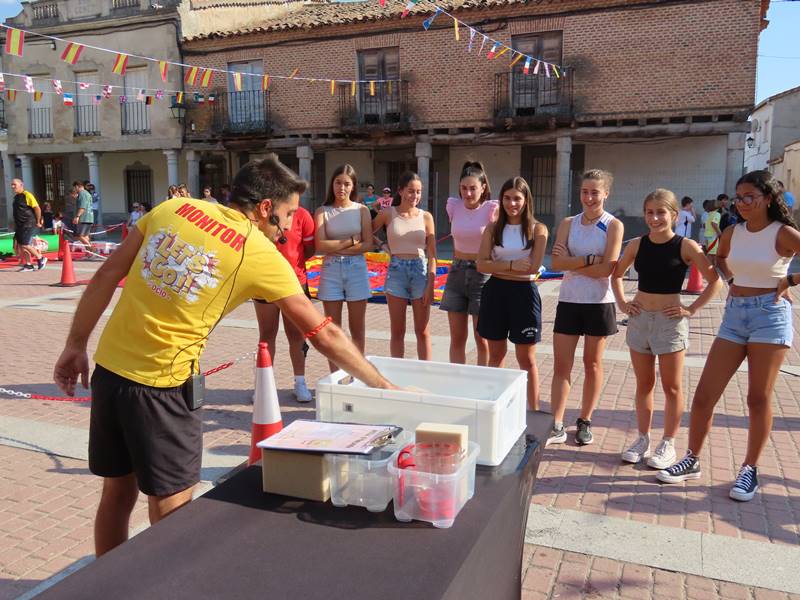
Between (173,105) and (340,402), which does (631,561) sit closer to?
(340,402)

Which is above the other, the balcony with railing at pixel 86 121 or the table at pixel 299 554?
the balcony with railing at pixel 86 121

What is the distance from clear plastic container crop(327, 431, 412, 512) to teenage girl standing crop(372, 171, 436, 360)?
3.58 meters

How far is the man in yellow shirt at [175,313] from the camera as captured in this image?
89.8 inches

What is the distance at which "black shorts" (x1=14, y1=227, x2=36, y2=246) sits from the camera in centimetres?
1458

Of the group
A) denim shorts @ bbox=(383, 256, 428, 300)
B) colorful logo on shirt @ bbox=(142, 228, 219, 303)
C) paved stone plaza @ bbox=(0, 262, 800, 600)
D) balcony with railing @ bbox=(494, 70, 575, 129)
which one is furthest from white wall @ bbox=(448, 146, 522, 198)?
colorful logo on shirt @ bbox=(142, 228, 219, 303)

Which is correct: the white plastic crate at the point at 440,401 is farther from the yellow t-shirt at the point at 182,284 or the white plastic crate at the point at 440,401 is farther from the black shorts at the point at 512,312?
the black shorts at the point at 512,312

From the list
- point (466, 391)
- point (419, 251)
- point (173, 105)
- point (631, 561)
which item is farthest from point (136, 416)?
point (173, 105)

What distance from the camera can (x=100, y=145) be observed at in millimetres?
25625

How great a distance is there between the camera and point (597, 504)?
382cm

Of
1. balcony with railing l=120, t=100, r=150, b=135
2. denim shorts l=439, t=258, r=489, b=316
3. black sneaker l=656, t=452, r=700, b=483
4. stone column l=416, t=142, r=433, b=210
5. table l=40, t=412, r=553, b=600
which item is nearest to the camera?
table l=40, t=412, r=553, b=600

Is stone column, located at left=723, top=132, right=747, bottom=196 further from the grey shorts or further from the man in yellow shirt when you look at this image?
the man in yellow shirt

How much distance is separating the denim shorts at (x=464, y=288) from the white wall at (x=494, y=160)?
1719cm

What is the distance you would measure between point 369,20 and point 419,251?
694 inches

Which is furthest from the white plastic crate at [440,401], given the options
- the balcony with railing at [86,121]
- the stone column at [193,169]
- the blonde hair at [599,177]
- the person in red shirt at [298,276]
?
the balcony with railing at [86,121]
